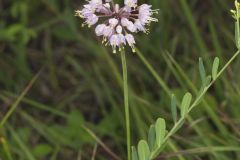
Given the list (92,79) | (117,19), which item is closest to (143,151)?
(117,19)

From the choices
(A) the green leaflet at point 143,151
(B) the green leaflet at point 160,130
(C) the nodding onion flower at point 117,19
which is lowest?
(A) the green leaflet at point 143,151

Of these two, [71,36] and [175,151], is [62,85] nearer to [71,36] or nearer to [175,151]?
[71,36]

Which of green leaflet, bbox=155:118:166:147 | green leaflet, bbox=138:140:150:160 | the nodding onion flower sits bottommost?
green leaflet, bbox=138:140:150:160

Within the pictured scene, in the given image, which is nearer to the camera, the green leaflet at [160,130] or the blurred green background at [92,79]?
the green leaflet at [160,130]

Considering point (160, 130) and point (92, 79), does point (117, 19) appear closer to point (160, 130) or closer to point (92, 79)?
point (160, 130)

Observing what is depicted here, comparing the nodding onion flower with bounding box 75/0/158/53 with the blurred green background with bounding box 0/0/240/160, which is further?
the blurred green background with bounding box 0/0/240/160

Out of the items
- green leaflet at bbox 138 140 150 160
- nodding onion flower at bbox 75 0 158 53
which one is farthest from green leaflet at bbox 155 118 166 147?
nodding onion flower at bbox 75 0 158 53

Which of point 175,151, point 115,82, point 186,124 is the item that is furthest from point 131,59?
point 175,151

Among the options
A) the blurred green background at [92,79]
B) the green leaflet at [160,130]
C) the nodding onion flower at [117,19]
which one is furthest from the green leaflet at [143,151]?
the blurred green background at [92,79]

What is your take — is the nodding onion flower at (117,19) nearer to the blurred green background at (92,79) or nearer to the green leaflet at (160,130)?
the green leaflet at (160,130)

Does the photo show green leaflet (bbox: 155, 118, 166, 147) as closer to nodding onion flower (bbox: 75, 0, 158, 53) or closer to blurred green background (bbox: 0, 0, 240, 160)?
nodding onion flower (bbox: 75, 0, 158, 53)
